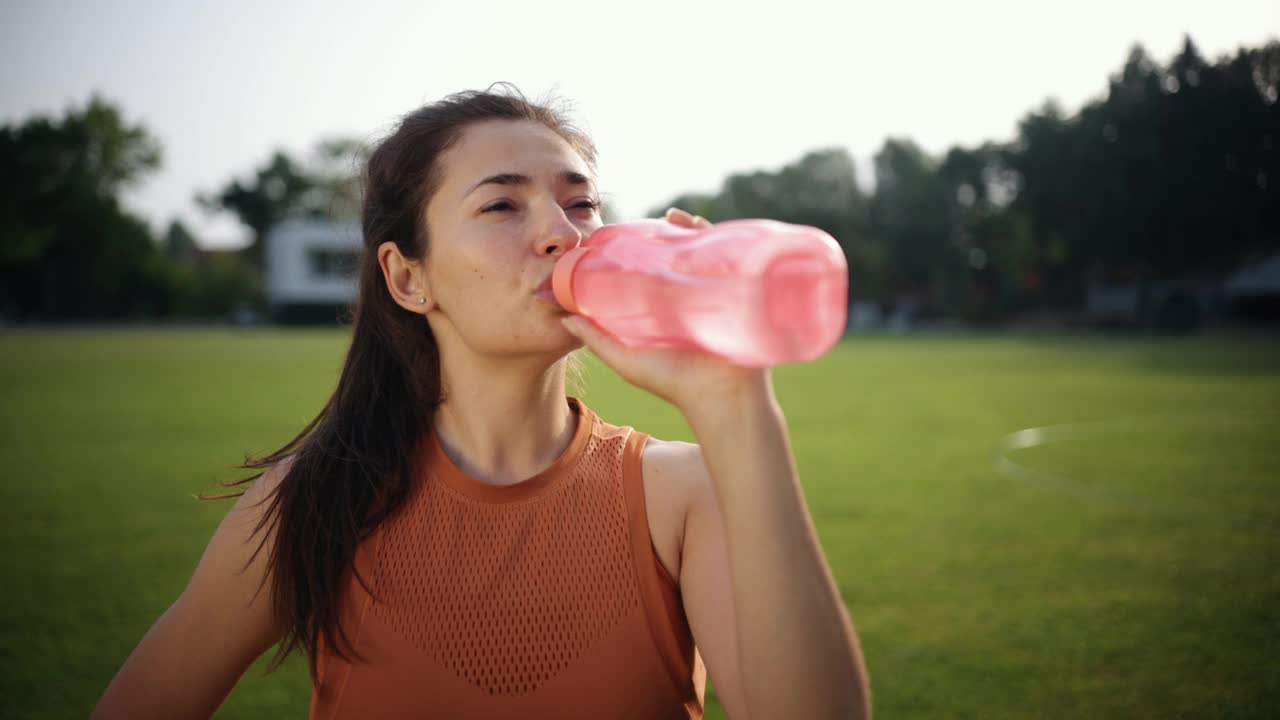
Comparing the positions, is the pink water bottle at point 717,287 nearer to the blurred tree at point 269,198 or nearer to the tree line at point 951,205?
the tree line at point 951,205

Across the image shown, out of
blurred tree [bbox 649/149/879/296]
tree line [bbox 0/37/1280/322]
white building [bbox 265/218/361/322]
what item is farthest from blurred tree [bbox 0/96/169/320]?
blurred tree [bbox 649/149/879/296]

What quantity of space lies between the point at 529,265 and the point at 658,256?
0.34m

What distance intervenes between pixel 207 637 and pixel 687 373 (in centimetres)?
117

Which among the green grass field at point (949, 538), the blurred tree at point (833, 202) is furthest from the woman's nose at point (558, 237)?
the blurred tree at point (833, 202)

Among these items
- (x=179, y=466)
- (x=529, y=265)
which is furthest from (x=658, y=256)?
(x=179, y=466)

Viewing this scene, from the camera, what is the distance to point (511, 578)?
192cm

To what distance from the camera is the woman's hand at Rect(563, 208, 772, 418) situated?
59.1 inches

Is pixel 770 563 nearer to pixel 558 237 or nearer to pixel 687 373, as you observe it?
pixel 687 373

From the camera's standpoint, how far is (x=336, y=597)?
6.37ft

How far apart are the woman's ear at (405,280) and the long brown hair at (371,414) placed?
0.09 feet

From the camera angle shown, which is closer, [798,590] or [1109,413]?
[798,590]

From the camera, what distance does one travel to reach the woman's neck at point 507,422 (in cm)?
210

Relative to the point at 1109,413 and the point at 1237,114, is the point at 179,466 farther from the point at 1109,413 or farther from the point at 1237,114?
the point at 1109,413

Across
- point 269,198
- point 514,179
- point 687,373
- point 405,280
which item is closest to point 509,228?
point 514,179
